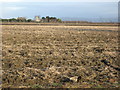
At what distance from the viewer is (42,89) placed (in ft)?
15.9

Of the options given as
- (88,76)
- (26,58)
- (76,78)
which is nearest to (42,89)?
(76,78)

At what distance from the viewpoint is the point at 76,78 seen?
18.2 ft

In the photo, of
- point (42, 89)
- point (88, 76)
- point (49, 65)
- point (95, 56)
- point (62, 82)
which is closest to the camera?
point (42, 89)

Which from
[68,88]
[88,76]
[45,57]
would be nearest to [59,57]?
[45,57]

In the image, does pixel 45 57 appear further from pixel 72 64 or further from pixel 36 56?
pixel 72 64

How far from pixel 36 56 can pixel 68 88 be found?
11.5 feet

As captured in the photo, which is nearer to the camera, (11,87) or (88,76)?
(11,87)

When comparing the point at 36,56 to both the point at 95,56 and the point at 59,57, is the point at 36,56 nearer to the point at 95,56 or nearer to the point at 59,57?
the point at 59,57

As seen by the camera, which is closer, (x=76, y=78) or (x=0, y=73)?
(x=76, y=78)

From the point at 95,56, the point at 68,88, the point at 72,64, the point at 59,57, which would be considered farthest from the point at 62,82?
the point at 95,56

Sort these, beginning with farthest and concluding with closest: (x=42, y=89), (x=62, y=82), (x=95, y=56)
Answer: (x=95, y=56), (x=62, y=82), (x=42, y=89)

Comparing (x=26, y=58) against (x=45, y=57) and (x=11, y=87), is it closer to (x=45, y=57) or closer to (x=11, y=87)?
(x=45, y=57)

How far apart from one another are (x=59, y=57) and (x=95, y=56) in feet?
4.81

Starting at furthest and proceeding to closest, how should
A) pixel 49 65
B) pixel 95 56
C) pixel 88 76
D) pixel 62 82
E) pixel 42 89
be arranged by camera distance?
pixel 95 56 < pixel 49 65 < pixel 88 76 < pixel 62 82 < pixel 42 89
